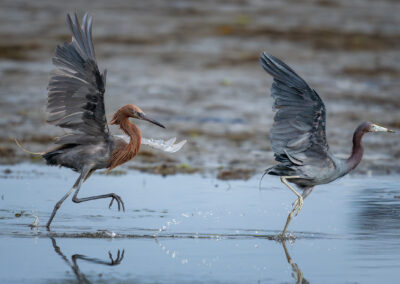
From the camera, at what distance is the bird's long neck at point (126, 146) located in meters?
8.01

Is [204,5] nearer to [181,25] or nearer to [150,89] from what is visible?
[181,25]

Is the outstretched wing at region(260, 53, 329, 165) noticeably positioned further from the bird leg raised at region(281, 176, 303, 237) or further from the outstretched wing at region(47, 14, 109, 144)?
the outstretched wing at region(47, 14, 109, 144)

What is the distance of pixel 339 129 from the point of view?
13.7 meters

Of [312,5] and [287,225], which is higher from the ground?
[287,225]

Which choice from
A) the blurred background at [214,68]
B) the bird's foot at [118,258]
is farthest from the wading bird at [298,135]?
the blurred background at [214,68]

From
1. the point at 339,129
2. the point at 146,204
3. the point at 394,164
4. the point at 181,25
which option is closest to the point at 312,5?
the point at 181,25

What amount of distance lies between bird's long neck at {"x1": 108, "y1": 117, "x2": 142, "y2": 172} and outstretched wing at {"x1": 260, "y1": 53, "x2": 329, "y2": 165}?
1.47 meters

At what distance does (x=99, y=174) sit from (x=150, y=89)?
5.87m

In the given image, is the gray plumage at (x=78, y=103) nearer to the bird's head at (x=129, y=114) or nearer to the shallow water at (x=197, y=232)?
the bird's head at (x=129, y=114)

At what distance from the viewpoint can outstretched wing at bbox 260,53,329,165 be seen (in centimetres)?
732

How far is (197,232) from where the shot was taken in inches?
285

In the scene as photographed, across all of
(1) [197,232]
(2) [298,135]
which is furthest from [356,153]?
(1) [197,232]

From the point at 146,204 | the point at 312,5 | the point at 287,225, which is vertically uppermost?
the point at 287,225

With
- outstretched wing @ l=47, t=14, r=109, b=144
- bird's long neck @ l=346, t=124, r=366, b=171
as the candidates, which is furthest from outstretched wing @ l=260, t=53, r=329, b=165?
outstretched wing @ l=47, t=14, r=109, b=144
